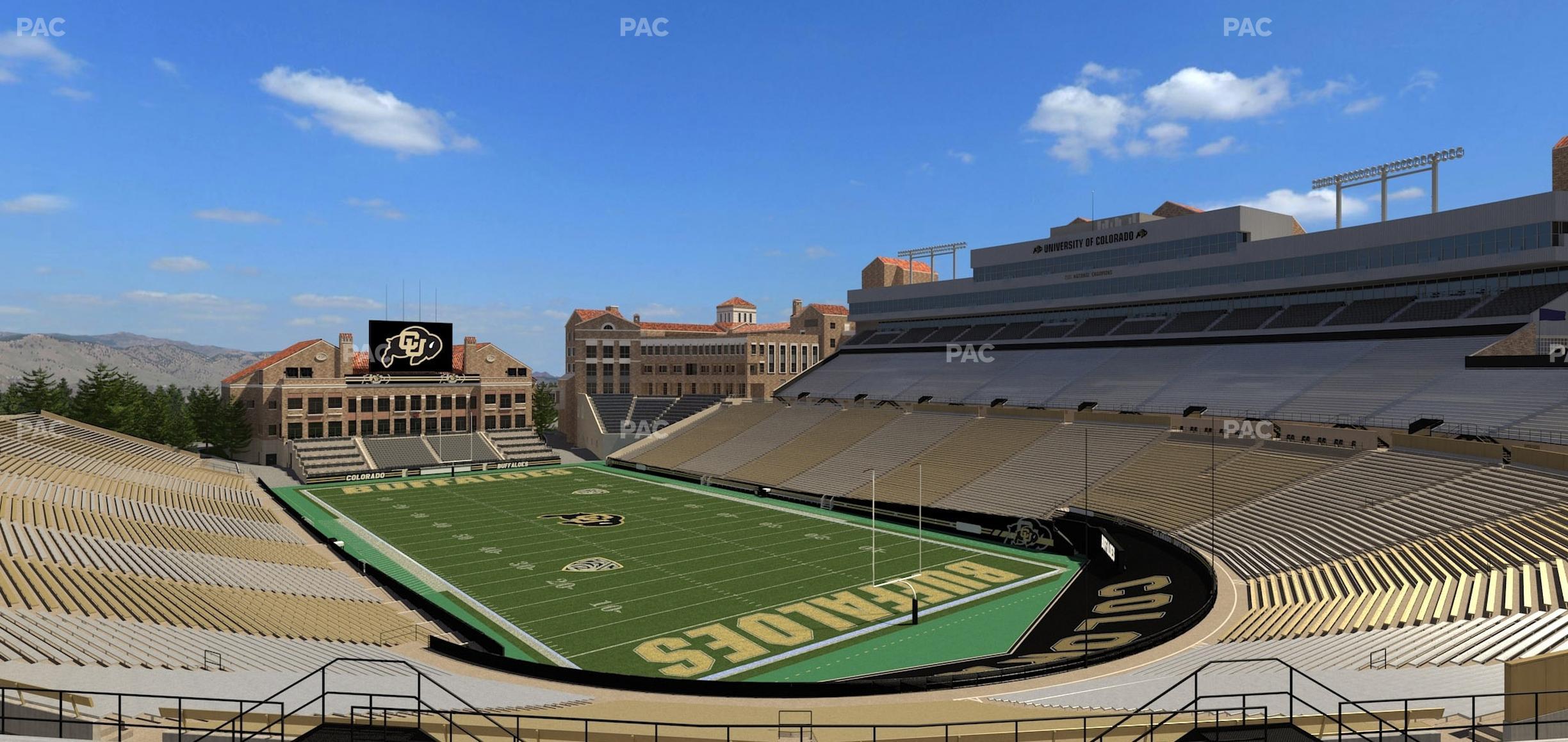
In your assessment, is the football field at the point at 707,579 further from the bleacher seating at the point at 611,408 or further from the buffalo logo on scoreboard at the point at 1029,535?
the bleacher seating at the point at 611,408

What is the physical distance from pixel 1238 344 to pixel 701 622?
41.7 metres

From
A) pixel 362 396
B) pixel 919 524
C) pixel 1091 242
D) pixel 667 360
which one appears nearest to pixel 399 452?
pixel 362 396

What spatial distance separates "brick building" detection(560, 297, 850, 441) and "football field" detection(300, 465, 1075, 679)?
97.7 feet

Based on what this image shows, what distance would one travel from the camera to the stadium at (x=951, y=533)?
1438 centimetres

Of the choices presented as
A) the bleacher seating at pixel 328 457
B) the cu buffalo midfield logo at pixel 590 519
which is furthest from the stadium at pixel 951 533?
the cu buffalo midfield logo at pixel 590 519

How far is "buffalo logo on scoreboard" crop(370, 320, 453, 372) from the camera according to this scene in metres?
66.5

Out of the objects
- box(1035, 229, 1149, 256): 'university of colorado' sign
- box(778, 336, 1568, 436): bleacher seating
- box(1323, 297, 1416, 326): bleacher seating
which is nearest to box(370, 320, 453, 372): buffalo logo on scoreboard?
box(778, 336, 1568, 436): bleacher seating

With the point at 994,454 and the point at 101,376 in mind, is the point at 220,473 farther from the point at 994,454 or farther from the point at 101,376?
the point at 994,454

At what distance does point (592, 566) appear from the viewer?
34.0 metres

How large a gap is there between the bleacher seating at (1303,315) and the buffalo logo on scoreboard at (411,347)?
2523 inches

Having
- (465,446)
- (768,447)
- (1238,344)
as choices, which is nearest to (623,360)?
(465,446)

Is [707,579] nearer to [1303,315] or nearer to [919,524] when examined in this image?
[919,524]

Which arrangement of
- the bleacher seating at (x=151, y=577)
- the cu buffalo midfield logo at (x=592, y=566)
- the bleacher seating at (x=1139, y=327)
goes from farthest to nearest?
the bleacher seating at (x=1139, y=327) < the cu buffalo midfield logo at (x=592, y=566) < the bleacher seating at (x=151, y=577)

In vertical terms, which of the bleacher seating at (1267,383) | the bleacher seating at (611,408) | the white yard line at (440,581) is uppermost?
the bleacher seating at (1267,383)
